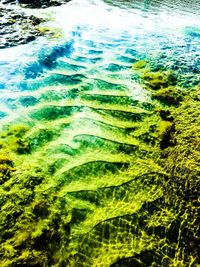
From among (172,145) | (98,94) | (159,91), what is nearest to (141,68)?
(159,91)

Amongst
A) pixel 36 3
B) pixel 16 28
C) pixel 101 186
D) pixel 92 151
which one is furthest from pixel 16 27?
pixel 101 186

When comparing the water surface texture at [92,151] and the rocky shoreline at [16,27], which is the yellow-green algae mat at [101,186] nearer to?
the water surface texture at [92,151]

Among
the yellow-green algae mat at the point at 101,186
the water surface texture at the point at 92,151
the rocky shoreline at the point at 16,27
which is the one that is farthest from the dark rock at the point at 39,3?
the yellow-green algae mat at the point at 101,186

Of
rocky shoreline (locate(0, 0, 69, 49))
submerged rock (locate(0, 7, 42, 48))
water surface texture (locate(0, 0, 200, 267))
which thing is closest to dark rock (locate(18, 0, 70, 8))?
rocky shoreline (locate(0, 0, 69, 49))

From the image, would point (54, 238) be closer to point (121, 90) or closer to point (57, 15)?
point (121, 90)

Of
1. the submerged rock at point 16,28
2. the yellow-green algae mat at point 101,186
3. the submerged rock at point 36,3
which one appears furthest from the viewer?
the submerged rock at point 36,3

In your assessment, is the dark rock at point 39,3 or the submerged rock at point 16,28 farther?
the dark rock at point 39,3

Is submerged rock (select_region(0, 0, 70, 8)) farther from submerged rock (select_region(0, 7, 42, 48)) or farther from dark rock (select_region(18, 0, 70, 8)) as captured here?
submerged rock (select_region(0, 7, 42, 48))

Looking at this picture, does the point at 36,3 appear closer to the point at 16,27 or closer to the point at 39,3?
the point at 39,3
